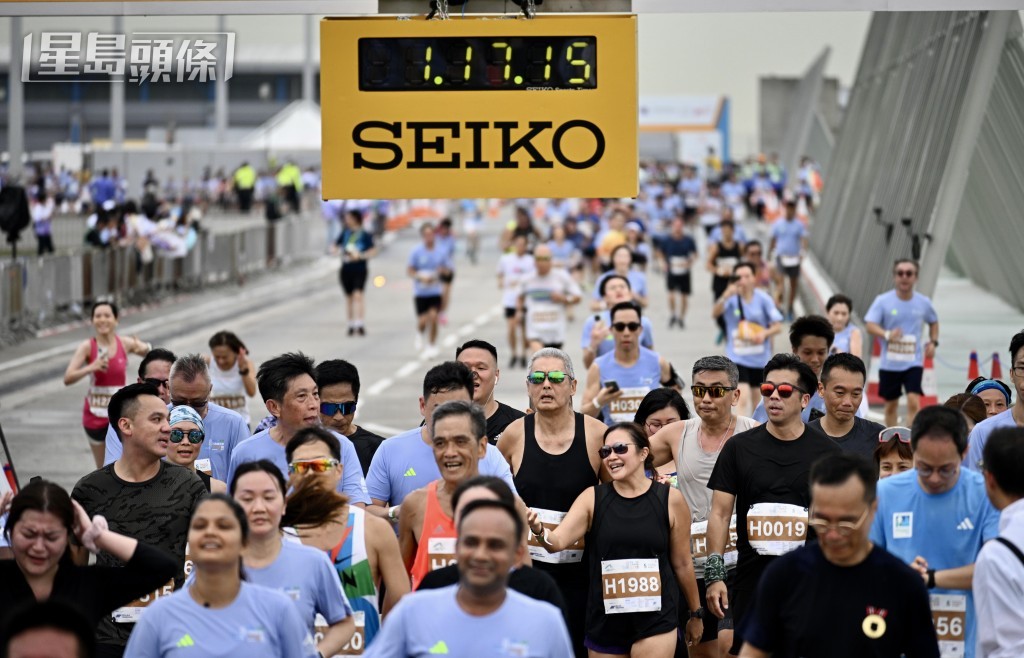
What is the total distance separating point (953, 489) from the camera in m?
6.81

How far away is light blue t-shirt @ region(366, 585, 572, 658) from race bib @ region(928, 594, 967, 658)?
2.04 meters

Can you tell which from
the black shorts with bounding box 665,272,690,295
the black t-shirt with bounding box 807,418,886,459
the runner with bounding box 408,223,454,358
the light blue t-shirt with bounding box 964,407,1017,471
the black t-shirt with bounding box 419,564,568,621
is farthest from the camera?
the black shorts with bounding box 665,272,690,295

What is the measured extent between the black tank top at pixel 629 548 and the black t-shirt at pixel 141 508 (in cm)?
179

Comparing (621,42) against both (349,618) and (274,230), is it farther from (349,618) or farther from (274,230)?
(274,230)

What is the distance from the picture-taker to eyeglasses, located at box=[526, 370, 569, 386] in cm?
898

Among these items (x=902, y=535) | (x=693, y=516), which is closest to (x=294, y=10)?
(x=693, y=516)

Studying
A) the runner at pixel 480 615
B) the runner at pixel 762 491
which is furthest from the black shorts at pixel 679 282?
the runner at pixel 480 615

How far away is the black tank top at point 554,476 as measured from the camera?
8.62 m

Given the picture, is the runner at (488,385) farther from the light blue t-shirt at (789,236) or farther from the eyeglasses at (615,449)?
the light blue t-shirt at (789,236)

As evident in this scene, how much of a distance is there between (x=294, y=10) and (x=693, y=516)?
4.22 meters

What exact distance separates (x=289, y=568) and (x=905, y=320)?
1097 centimetres

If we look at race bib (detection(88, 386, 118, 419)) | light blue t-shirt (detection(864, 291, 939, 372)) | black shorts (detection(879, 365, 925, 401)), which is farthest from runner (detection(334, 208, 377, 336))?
race bib (detection(88, 386, 118, 419))

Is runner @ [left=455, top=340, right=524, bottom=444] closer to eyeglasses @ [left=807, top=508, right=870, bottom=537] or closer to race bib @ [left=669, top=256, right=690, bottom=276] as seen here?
eyeglasses @ [left=807, top=508, right=870, bottom=537]

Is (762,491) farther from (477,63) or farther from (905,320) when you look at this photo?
(905,320)
